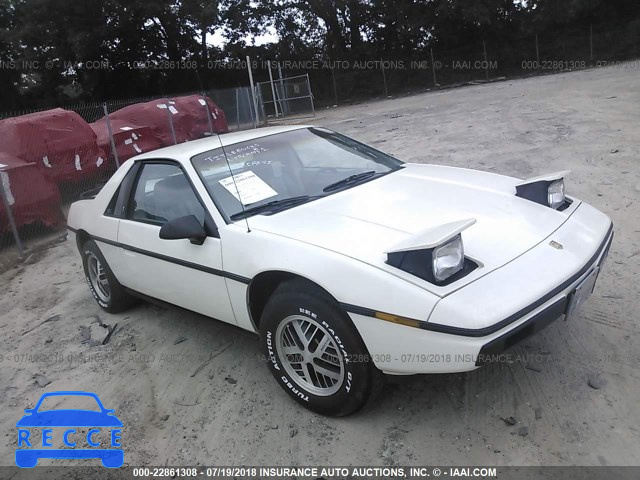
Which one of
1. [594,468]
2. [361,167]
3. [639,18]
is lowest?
[594,468]

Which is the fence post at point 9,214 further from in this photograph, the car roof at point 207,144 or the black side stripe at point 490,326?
the black side stripe at point 490,326

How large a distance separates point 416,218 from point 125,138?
9.43m

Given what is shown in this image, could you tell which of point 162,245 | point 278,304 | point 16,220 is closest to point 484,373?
point 278,304

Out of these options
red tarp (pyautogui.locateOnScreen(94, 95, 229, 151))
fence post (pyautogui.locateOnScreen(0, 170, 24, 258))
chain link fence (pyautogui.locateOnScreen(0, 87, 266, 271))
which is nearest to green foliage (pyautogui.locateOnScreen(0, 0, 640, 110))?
red tarp (pyautogui.locateOnScreen(94, 95, 229, 151))

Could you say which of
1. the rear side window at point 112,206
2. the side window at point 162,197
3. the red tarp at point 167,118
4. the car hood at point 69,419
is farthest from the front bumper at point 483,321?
the red tarp at point 167,118

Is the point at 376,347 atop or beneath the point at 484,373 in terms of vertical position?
atop

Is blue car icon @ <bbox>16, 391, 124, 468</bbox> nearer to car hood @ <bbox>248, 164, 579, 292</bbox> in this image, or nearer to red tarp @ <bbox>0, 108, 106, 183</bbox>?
car hood @ <bbox>248, 164, 579, 292</bbox>

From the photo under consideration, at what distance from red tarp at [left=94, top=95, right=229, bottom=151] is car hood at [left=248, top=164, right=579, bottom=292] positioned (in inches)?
357

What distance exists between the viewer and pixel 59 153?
29.3 feet

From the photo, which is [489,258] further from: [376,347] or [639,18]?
[639,18]

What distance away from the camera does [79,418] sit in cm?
317

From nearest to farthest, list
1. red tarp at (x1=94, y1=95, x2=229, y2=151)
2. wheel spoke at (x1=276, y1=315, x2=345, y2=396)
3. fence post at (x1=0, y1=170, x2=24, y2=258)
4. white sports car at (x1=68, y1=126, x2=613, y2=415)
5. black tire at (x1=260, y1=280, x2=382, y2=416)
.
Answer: white sports car at (x1=68, y1=126, x2=613, y2=415) < black tire at (x1=260, y1=280, x2=382, y2=416) < wheel spoke at (x1=276, y1=315, x2=345, y2=396) < fence post at (x1=0, y1=170, x2=24, y2=258) < red tarp at (x1=94, y1=95, x2=229, y2=151)

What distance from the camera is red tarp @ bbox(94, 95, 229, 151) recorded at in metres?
11.4

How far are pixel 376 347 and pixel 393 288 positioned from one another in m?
0.30
